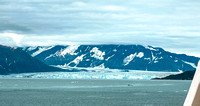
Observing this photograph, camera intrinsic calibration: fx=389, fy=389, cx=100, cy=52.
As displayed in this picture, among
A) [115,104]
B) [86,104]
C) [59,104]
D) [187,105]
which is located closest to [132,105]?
[115,104]

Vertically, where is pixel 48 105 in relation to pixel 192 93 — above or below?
below

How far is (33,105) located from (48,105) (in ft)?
9.93

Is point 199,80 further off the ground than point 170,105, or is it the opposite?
point 199,80

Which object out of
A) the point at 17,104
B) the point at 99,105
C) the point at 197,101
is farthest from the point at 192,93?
the point at 17,104

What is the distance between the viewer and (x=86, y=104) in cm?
8119

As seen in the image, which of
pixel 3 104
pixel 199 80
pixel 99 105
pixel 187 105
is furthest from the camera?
pixel 3 104

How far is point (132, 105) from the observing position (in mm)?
78812

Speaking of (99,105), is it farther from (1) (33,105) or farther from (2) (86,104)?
(1) (33,105)

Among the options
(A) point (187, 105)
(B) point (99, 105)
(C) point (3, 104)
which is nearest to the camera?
(A) point (187, 105)

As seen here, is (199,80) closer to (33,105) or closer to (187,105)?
(187,105)

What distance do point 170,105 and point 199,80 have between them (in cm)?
7583

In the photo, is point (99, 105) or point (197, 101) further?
point (99, 105)

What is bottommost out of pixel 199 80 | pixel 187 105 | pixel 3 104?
pixel 3 104

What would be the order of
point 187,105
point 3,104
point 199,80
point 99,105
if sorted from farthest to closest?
point 3,104
point 99,105
point 187,105
point 199,80
